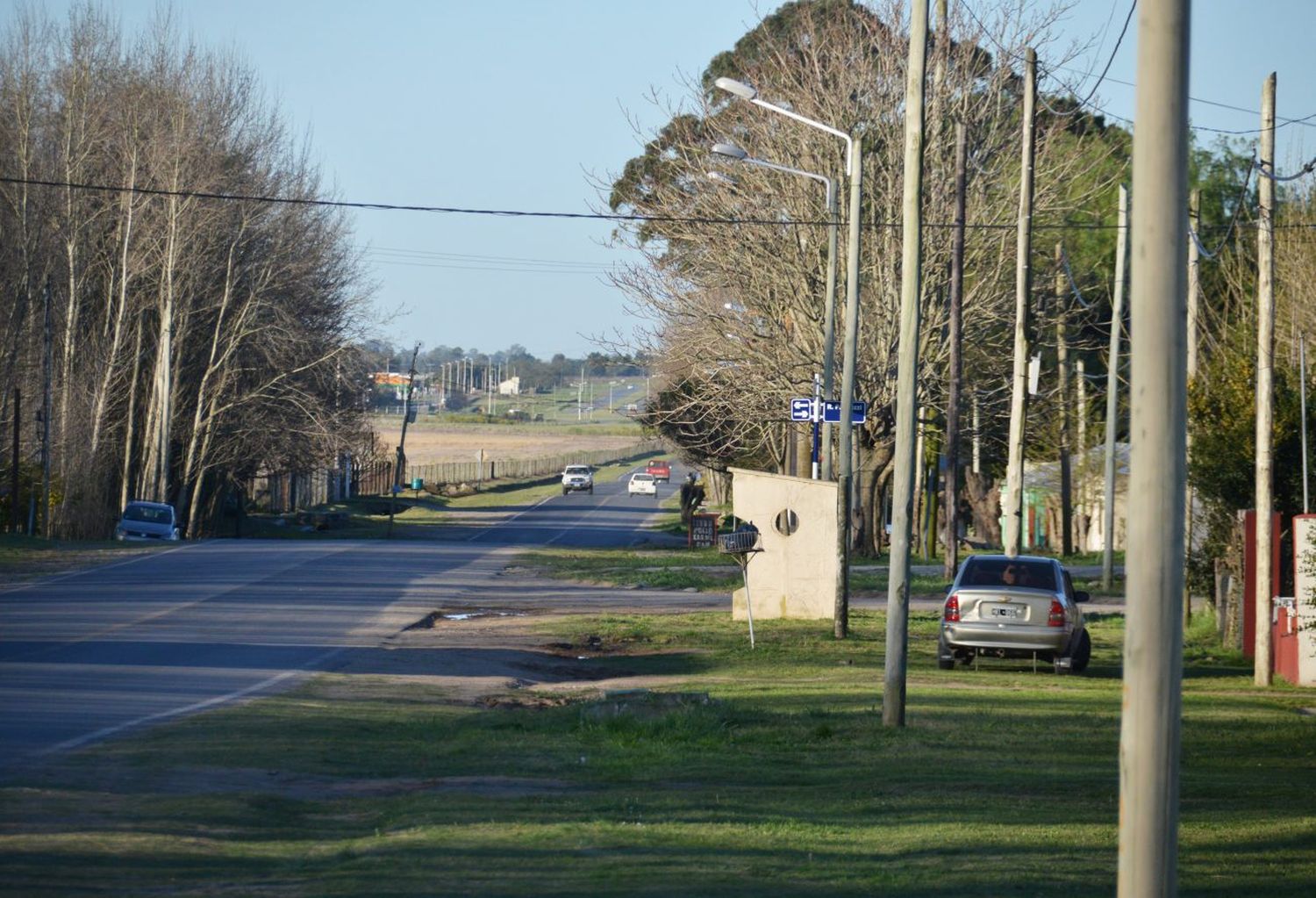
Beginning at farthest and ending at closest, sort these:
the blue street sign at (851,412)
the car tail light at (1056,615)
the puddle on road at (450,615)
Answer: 1. the puddle on road at (450,615)
2. the blue street sign at (851,412)
3. the car tail light at (1056,615)

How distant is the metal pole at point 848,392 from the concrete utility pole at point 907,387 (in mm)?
6860

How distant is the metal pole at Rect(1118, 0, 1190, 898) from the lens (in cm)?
570

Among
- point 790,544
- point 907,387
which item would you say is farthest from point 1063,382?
point 907,387

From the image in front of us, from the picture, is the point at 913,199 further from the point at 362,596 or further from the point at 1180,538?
the point at 362,596

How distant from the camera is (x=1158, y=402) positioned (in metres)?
5.77

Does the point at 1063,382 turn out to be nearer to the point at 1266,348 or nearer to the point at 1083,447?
the point at 1083,447

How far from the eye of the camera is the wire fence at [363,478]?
84062 millimetres

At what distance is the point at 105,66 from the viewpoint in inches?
2280

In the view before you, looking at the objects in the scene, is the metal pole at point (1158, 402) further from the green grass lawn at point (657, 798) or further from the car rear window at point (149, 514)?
the car rear window at point (149, 514)

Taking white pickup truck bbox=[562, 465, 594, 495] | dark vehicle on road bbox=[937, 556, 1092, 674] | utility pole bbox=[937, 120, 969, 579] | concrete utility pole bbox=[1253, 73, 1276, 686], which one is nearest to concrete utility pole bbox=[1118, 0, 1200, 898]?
concrete utility pole bbox=[1253, 73, 1276, 686]

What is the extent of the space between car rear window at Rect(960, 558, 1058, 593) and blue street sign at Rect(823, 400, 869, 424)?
3.30m

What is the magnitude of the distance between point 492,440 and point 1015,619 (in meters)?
147

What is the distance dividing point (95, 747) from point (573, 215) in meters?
21.4

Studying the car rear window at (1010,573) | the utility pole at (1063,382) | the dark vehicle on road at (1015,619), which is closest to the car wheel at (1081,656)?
the dark vehicle on road at (1015,619)
